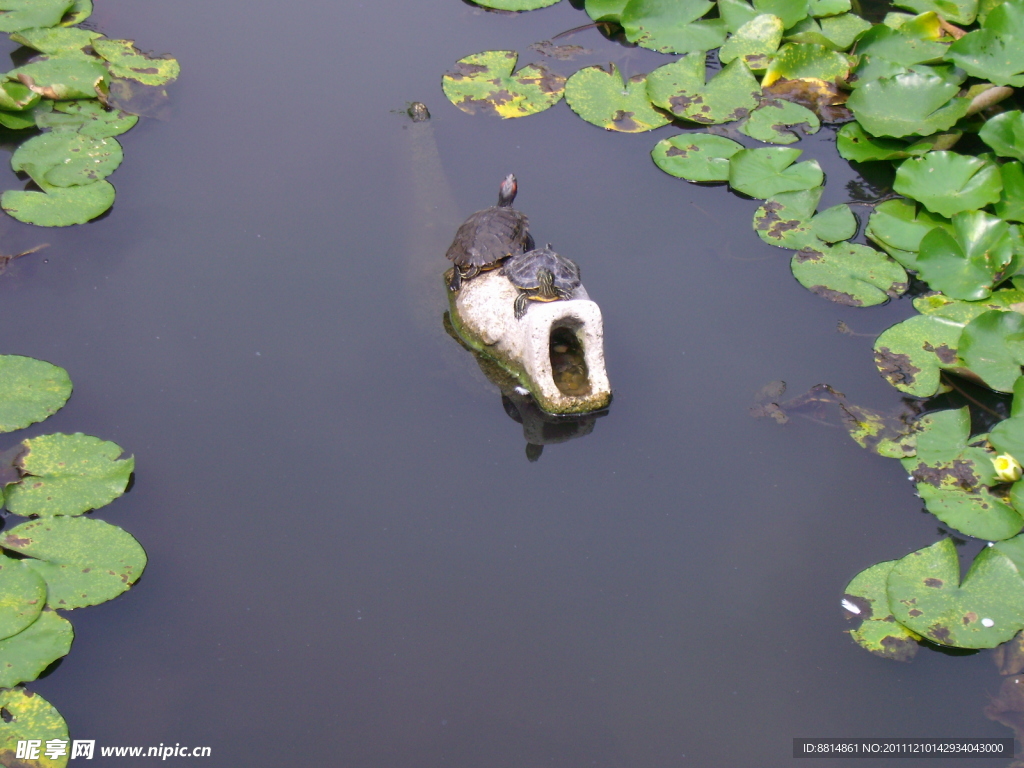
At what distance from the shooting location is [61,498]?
3.59 m

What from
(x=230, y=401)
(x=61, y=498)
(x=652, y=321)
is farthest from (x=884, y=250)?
(x=61, y=498)

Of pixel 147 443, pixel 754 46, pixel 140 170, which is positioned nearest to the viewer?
pixel 147 443

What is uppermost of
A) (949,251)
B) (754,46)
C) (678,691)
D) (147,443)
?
(754,46)

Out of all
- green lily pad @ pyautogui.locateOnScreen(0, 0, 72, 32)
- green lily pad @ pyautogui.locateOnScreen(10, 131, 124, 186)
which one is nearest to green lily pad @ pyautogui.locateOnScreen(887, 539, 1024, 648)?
green lily pad @ pyautogui.locateOnScreen(10, 131, 124, 186)

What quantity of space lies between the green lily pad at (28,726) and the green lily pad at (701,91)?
→ 15.7 feet

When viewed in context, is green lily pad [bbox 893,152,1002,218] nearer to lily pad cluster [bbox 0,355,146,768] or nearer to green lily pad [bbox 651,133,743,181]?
green lily pad [bbox 651,133,743,181]

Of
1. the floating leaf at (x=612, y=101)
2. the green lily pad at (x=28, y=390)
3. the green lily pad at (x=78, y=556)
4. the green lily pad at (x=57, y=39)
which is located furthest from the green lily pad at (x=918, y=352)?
the green lily pad at (x=57, y=39)

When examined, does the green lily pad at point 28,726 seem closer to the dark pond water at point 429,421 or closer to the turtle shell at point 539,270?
the dark pond water at point 429,421

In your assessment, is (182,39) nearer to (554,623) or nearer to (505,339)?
(505,339)

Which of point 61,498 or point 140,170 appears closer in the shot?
point 61,498

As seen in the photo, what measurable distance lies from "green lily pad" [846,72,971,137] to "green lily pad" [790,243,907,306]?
980 mm

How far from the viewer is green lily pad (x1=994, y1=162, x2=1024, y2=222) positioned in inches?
187

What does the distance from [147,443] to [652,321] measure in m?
2.64

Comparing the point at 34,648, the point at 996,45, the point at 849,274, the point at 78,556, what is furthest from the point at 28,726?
the point at 996,45
